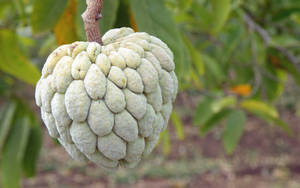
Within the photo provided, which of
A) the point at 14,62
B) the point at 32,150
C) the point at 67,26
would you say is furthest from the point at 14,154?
the point at 67,26

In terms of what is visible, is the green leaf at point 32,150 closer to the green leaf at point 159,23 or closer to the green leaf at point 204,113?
the green leaf at point 204,113

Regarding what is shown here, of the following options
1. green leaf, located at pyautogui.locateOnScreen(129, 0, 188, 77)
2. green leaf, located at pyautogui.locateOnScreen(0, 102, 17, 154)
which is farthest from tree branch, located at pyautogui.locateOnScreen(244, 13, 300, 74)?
green leaf, located at pyautogui.locateOnScreen(0, 102, 17, 154)

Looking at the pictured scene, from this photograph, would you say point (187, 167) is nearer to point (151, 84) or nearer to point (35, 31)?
point (35, 31)

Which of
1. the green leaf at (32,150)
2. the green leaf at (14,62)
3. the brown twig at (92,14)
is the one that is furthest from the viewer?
the green leaf at (32,150)

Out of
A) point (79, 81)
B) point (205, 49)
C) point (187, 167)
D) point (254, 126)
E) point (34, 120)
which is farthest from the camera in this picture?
point (254, 126)

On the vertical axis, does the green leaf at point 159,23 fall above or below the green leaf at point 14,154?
above

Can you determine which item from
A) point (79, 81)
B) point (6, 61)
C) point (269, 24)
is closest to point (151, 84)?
point (79, 81)

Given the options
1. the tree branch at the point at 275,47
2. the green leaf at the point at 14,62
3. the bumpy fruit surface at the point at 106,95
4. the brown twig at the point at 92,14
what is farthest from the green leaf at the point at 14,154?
the brown twig at the point at 92,14
